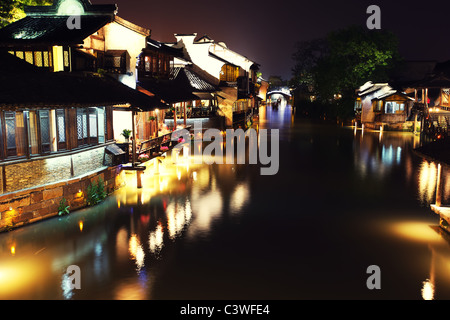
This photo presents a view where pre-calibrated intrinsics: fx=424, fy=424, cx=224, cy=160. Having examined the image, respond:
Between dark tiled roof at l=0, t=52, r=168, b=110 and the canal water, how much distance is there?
455 cm

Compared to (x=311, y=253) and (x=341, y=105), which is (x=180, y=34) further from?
(x=311, y=253)

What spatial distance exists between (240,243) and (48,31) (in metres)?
13.3

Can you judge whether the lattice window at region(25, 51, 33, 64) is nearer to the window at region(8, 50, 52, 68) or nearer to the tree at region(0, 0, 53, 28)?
the window at region(8, 50, 52, 68)

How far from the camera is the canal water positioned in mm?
11117

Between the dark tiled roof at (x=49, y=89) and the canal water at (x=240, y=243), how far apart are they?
4.55 m

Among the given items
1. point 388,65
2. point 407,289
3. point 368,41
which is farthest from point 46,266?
point 388,65

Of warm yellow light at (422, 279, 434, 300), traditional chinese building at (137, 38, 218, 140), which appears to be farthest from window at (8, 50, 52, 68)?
warm yellow light at (422, 279, 434, 300)

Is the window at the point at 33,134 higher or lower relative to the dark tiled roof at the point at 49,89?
lower

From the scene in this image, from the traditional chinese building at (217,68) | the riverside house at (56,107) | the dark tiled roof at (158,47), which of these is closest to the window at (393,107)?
the traditional chinese building at (217,68)

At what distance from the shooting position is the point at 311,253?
13.5 m

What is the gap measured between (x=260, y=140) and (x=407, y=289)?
3252 centimetres

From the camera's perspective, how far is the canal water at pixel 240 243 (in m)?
11.1

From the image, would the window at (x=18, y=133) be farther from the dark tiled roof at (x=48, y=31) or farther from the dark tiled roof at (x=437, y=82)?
the dark tiled roof at (x=437, y=82)

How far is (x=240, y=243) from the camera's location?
47.4ft
